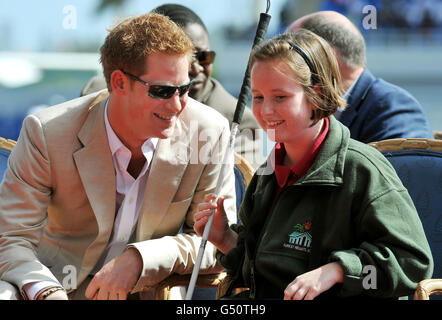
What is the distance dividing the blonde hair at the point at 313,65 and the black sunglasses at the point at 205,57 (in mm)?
1895

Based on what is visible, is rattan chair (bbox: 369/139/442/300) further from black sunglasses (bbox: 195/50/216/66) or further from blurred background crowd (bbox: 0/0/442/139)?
blurred background crowd (bbox: 0/0/442/139)

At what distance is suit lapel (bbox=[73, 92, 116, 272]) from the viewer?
9.30 ft

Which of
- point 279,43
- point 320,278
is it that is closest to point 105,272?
point 320,278

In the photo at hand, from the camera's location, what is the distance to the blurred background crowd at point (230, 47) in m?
15.0

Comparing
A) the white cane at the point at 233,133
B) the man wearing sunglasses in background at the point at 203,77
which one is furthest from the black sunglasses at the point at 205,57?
the white cane at the point at 233,133

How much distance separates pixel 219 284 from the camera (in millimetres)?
2701

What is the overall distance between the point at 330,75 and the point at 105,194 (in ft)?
3.14

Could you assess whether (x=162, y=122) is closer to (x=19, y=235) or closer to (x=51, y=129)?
(x=51, y=129)

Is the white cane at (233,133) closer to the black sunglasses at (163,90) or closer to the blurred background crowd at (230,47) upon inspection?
the black sunglasses at (163,90)

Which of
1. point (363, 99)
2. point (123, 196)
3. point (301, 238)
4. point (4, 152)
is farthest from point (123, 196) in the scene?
point (363, 99)

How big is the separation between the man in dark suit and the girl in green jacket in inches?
47.5

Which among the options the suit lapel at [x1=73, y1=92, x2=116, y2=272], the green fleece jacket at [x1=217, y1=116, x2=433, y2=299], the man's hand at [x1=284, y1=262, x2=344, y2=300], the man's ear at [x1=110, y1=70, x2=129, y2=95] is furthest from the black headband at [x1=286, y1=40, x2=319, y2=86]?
the suit lapel at [x1=73, y1=92, x2=116, y2=272]

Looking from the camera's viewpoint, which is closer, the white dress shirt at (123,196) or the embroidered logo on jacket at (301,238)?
the embroidered logo on jacket at (301,238)
